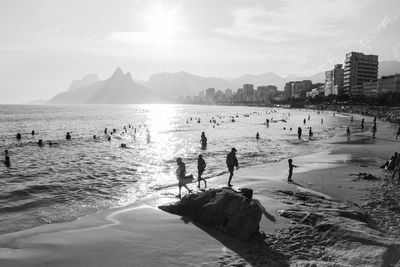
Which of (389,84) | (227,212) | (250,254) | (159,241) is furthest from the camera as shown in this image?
Answer: (389,84)

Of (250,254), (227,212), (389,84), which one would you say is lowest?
(250,254)

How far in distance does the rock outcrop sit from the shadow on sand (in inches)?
11.9

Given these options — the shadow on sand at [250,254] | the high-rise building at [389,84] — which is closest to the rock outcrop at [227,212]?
the shadow on sand at [250,254]

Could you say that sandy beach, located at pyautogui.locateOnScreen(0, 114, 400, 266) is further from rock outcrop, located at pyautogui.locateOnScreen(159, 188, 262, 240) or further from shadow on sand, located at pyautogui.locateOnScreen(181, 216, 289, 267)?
rock outcrop, located at pyautogui.locateOnScreen(159, 188, 262, 240)

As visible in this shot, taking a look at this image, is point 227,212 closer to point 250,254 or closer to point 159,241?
point 250,254

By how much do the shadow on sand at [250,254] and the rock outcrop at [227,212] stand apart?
0.30 m

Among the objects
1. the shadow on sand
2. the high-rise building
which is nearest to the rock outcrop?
the shadow on sand

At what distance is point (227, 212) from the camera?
12.3 m

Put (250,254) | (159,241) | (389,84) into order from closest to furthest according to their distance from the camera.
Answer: (250,254), (159,241), (389,84)

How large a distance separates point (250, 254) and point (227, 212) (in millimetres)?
2115

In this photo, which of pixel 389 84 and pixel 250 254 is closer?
pixel 250 254

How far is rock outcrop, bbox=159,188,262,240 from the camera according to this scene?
11727 mm

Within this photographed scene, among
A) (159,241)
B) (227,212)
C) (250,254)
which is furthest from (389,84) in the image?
(159,241)

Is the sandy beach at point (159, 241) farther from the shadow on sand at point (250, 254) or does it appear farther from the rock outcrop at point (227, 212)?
the rock outcrop at point (227, 212)
